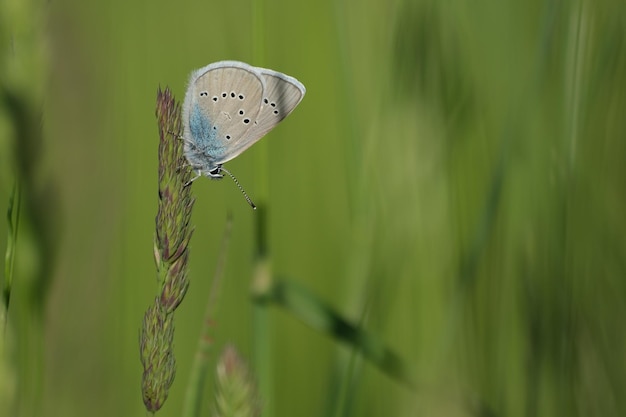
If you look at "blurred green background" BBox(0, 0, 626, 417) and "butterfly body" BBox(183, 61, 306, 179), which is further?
"butterfly body" BBox(183, 61, 306, 179)

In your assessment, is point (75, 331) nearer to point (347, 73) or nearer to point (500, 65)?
point (347, 73)

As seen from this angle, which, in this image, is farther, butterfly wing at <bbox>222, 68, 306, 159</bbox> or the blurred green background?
butterfly wing at <bbox>222, 68, 306, 159</bbox>

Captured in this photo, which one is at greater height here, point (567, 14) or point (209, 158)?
point (567, 14)

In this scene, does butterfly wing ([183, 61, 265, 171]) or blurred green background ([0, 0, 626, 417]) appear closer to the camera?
blurred green background ([0, 0, 626, 417])

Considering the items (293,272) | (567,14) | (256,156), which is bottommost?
(293,272)

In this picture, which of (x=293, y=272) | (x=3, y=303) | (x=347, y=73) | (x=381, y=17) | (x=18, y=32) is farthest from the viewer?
(x=381, y=17)

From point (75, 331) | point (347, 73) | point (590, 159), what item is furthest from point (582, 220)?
point (75, 331)
